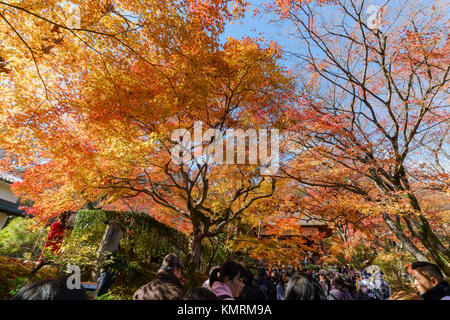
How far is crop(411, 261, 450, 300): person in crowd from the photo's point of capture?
2.23 m

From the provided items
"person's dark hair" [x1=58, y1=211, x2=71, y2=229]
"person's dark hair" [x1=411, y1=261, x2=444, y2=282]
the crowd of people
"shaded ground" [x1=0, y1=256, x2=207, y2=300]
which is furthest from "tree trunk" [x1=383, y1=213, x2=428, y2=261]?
"person's dark hair" [x1=58, y1=211, x2=71, y2=229]

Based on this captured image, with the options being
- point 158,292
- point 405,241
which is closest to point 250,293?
point 158,292

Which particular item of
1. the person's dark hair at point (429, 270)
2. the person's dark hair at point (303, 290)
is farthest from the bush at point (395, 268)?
the person's dark hair at point (303, 290)

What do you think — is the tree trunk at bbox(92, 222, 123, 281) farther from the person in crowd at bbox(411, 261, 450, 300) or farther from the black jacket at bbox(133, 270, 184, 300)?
the person in crowd at bbox(411, 261, 450, 300)

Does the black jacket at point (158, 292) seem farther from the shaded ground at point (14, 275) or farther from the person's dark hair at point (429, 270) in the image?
the shaded ground at point (14, 275)

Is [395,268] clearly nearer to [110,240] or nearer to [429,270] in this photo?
[429,270]

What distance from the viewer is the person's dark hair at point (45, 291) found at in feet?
4.41

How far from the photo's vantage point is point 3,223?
14.2 m

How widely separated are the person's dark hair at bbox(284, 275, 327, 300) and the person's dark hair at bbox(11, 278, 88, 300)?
211cm

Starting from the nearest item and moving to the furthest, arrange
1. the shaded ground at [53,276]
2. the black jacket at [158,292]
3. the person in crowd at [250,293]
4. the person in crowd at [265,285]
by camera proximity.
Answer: the black jacket at [158,292]
the person in crowd at [250,293]
the shaded ground at [53,276]
the person in crowd at [265,285]

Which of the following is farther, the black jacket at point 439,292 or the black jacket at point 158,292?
the black jacket at point 439,292

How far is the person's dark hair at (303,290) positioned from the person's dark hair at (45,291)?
6.91ft

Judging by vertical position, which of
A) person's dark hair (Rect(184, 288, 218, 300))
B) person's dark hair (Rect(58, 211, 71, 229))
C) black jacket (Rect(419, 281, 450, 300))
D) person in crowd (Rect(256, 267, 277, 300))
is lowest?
person in crowd (Rect(256, 267, 277, 300))
